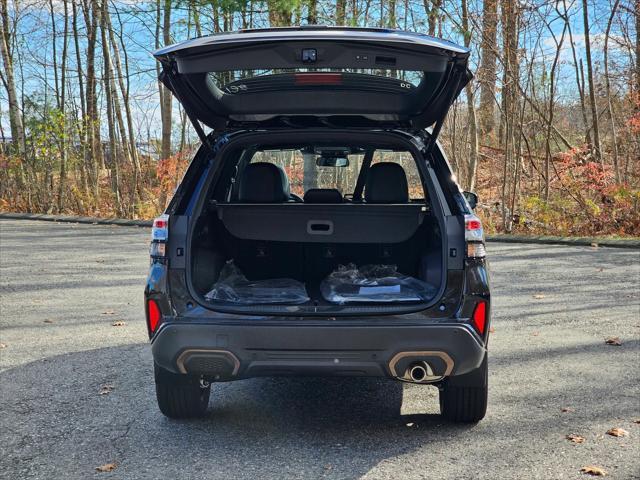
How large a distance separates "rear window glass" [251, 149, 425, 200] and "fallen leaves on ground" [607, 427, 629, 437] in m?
2.38

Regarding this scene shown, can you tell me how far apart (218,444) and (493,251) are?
871 centimetres

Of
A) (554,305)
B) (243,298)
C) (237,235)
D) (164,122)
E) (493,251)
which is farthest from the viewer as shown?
(164,122)

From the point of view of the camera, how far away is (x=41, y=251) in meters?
12.1

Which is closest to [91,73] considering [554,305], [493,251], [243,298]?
[493,251]

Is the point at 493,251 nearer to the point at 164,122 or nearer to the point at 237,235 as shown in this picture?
the point at 237,235

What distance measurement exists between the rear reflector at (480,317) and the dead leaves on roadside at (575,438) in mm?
756

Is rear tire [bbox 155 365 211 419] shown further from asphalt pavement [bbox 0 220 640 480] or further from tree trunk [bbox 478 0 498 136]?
tree trunk [bbox 478 0 498 136]

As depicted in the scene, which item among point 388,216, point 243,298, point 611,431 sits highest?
point 388,216

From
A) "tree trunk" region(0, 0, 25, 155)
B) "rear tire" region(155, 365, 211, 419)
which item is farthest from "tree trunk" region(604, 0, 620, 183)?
"tree trunk" region(0, 0, 25, 155)

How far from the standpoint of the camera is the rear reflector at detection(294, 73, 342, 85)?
12.6 feet

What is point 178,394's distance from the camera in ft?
13.3

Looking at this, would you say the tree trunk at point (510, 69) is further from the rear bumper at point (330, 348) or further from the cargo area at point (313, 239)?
the rear bumper at point (330, 348)

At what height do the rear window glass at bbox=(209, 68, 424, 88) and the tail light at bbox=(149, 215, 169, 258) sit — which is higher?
the rear window glass at bbox=(209, 68, 424, 88)

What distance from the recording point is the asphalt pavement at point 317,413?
3.46 m
